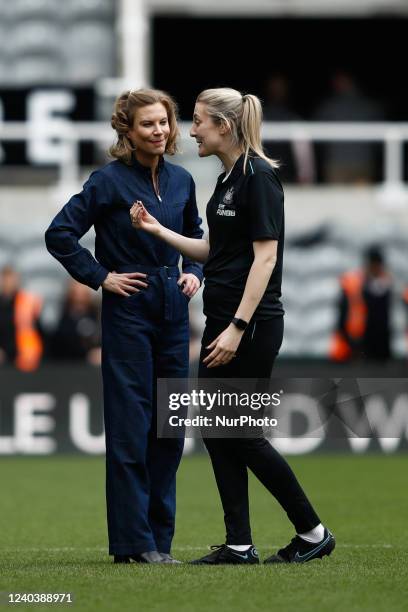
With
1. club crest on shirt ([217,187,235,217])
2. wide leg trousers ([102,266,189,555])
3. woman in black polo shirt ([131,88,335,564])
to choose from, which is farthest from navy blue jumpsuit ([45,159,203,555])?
club crest on shirt ([217,187,235,217])

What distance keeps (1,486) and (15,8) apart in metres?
9.28

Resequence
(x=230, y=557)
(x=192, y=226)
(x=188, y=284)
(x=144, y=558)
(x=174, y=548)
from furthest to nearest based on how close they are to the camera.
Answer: (x=174, y=548) → (x=192, y=226) → (x=188, y=284) → (x=144, y=558) → (x=230, y=557)

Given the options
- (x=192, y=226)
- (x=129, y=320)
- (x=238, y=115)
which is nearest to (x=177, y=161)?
(x=192, y=226)

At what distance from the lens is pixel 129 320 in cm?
704

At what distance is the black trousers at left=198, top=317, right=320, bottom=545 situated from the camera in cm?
666

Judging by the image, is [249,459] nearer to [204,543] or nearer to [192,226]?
[192,226]

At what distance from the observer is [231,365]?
6668mm

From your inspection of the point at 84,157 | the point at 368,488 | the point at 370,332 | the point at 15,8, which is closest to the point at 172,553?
the point at 368,488

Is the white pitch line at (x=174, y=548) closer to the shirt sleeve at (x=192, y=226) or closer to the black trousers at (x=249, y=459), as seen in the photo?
the black trousers at (x=249, y=459)

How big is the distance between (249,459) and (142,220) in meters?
1.09

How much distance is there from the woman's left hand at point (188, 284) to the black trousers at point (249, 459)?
17.0 inches

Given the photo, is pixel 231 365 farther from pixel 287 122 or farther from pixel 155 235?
pixel 287 122

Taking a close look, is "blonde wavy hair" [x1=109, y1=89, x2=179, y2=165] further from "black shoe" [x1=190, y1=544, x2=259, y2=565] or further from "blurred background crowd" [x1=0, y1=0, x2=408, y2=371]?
"blurred background crowd" [x1=0, y1=0, x2=408, y2=371]

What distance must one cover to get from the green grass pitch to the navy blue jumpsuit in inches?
13.9
